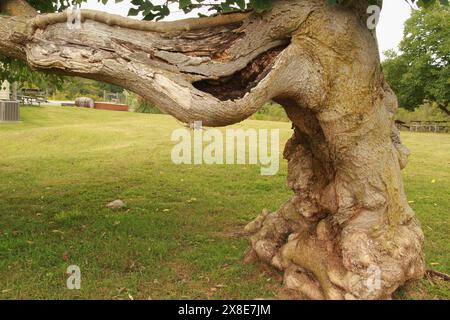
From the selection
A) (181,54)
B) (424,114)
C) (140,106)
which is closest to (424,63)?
(424,114)

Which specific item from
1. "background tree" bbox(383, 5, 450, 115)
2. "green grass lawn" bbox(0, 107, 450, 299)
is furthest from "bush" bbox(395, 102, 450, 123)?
"green grass lawn" bbox(0, 107, 450, 299)

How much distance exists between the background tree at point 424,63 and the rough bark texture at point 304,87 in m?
35.7

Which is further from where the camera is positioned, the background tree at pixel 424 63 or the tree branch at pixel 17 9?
the background tree at pixel 424 63

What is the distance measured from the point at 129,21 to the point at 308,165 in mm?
2718

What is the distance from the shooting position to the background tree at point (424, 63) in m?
37.5

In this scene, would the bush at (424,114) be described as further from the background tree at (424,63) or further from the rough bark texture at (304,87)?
the rough bark texture at (304,87)

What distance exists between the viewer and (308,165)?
5.68 meters

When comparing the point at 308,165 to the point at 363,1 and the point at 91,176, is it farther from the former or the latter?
the point at 91,176

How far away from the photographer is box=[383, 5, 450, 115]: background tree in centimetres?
3750

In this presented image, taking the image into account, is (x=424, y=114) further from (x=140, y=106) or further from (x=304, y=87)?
(x=304, y=87)

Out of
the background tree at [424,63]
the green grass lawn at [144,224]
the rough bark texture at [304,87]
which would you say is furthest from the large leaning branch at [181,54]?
the background tree at [424,63]

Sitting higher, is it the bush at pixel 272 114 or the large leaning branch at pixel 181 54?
the bush at pixel 272 114

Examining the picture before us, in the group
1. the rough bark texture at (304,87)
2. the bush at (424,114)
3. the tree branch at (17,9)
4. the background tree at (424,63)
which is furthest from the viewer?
the bush at (424,114)

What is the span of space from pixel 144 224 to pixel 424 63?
3752 centimetres
